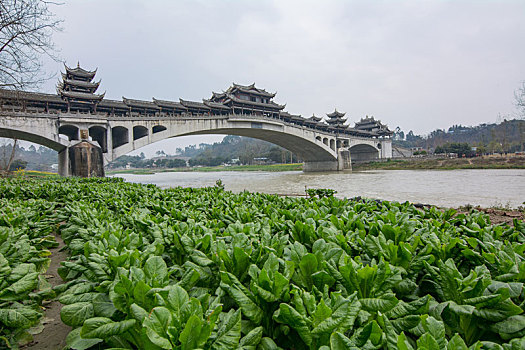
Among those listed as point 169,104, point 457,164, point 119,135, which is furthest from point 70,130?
point 457,164

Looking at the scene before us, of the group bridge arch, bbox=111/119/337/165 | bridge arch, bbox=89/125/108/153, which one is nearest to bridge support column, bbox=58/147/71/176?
bridge arch, bbox=89/125/108/153

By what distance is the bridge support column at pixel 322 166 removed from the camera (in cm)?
4580

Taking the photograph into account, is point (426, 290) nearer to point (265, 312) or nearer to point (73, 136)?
point (265, 312)

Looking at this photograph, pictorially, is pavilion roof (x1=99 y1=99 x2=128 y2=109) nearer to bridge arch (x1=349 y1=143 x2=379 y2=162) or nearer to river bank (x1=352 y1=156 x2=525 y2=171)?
river bank (x1=352 y1=156 x2=525 y2=171)

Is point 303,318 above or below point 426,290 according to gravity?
above

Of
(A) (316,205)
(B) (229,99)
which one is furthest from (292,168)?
(A) (316,205)

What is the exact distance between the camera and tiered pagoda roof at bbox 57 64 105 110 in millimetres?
24844

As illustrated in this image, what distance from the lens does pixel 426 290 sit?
1.34m

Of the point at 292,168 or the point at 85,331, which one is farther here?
the point at 292,168

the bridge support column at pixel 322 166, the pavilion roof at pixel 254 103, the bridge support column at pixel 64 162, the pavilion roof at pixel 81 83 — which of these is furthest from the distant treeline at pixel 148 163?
the bridge support column at pixel 64 162

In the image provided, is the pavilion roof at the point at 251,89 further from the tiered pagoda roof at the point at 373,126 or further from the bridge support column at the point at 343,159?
the tiered pagoda roof at the point at 373,126

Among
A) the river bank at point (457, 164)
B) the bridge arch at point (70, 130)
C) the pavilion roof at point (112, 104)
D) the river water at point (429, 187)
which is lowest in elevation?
the river water at point (429, 187)

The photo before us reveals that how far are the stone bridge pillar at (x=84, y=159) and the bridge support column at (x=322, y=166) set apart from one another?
109 feet

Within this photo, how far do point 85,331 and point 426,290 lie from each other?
142 cm
